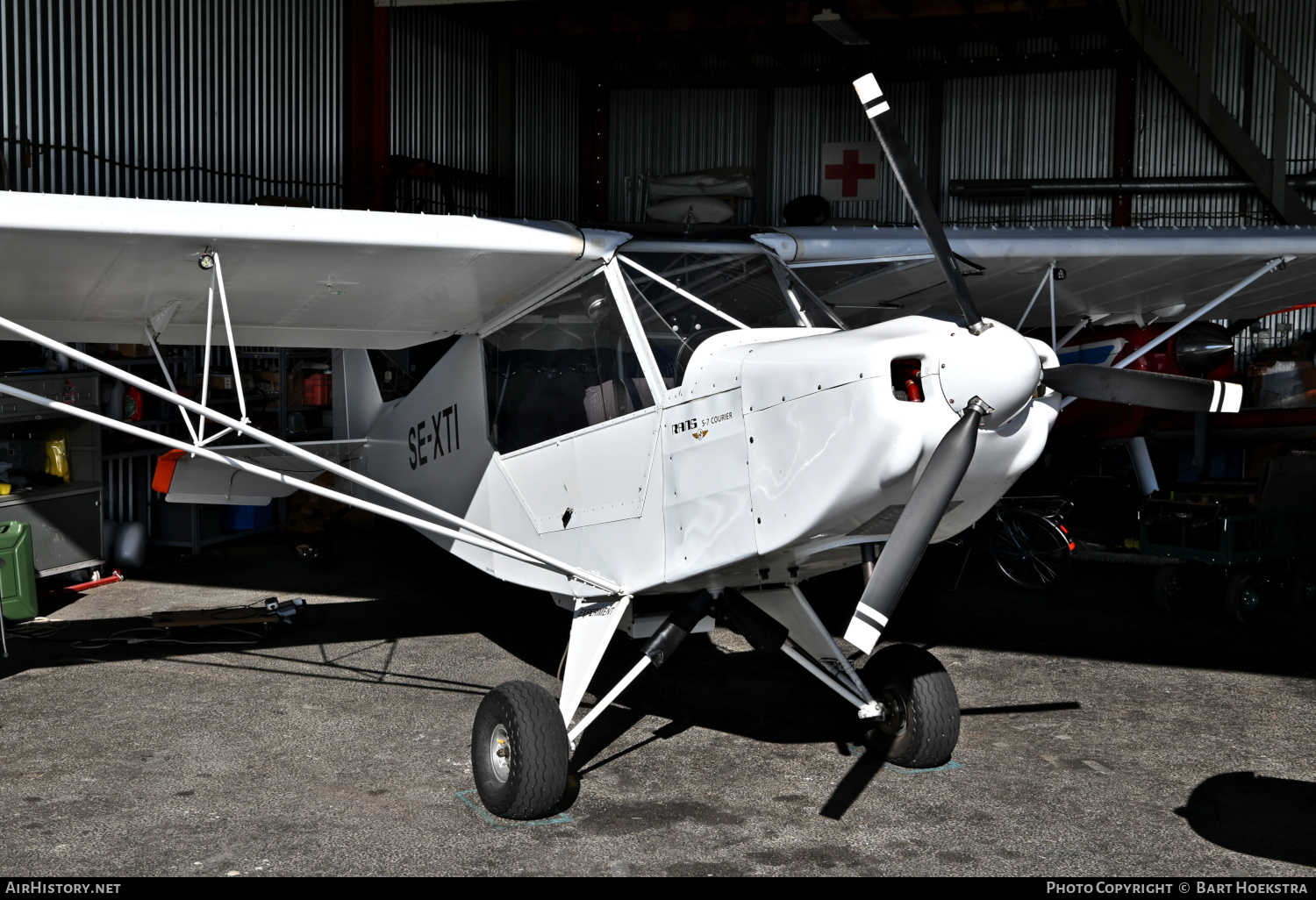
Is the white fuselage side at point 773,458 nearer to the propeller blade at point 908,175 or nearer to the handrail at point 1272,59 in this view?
the propeller blade at point 908,175

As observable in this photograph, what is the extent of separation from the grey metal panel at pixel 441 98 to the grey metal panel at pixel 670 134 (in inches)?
93.6

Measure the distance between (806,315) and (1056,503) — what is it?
16.5ft

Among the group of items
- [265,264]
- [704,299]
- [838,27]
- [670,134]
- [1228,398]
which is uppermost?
[838,27]

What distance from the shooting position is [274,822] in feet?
12.5

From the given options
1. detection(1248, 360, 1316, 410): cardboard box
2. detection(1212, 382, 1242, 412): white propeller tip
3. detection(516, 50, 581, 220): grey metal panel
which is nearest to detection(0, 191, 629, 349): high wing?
detection(1212, 382, 1242, 412): white propeller tip

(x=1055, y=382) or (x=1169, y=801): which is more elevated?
(x=1055, y=382)

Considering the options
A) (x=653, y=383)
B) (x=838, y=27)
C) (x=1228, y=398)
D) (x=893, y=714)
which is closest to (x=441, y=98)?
(x=838, y=27)

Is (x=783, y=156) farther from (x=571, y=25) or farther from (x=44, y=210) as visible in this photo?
(x=44, y=210)

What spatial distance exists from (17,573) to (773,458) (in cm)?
544

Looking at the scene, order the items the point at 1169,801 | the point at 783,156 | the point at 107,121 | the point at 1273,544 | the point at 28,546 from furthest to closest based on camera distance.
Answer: the point at 783,156
the point at 107,121
the point at 1273,544
the point at 28,546
the point at 1169,801

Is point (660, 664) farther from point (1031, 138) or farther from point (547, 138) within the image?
point (1031, 138)

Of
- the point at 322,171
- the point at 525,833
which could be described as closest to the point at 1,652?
the point at 525,833

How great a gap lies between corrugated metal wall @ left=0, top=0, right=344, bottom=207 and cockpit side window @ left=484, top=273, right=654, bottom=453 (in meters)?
5.86

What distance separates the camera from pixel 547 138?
49.9 ft
